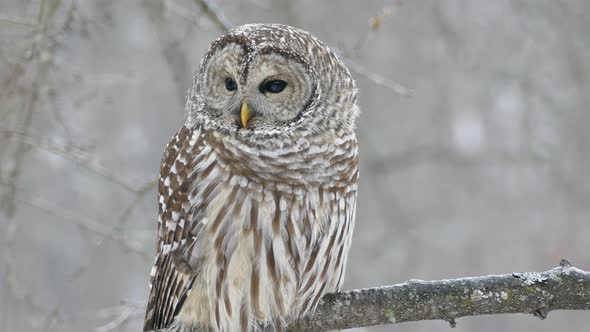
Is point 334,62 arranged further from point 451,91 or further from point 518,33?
point 451,91

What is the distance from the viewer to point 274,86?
157 inches

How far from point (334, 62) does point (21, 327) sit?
8437mm

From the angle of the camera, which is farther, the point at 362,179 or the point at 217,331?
the point at 362,179

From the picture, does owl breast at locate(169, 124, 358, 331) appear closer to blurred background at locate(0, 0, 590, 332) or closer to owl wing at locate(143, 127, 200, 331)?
owl wing at locate(143, 127, 200, 331)

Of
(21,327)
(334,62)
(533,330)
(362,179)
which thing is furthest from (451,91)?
(334,62)

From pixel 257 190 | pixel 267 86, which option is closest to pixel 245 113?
pixel 267 86

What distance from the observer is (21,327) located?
36.9ft

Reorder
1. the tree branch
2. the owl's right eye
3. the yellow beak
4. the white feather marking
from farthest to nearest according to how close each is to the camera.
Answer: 1. the white feather marking
2. the owl's right eye
3. the yellow beak
4. the tree branch

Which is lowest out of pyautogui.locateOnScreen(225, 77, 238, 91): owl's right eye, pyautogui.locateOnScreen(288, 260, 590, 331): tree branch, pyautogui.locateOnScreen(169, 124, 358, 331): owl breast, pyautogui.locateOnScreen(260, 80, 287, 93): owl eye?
pyautogui.locateOnScreen(288, 260, 590, 331): tree branch

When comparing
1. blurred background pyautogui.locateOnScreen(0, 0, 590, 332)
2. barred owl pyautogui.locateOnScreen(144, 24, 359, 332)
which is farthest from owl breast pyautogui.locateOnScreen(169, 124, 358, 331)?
blurred background pyautogui.locateOnScreen(0, 0, 590, 332)

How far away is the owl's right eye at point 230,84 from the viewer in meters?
4.00

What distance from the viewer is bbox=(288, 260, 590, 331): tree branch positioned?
11.7 ft

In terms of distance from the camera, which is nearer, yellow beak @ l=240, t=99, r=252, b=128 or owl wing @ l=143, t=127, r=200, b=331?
yellow beak @ l=240, t=99, r=252, b=128

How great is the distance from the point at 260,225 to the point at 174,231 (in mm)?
488
